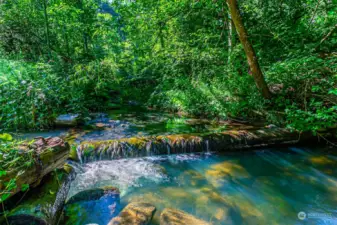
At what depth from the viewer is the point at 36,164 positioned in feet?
7.23


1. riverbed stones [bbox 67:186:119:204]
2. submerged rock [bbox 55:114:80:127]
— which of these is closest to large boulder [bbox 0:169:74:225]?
riverbed stones [bbox 67:186:119:204]

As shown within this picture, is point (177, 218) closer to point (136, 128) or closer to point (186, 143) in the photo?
point (186, 143)

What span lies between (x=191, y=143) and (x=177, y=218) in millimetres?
2635

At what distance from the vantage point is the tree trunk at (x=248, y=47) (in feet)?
14.1

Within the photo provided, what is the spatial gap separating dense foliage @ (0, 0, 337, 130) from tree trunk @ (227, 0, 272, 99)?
395 millimetres

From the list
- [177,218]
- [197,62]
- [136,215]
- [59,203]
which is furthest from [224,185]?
[197,62]

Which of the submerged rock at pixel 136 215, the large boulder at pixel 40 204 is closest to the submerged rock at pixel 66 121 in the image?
the large boulder at pixel 40 204

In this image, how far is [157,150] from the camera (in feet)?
15.8

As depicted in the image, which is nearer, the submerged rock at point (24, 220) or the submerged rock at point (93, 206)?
the submerged rock at point (24, 220)

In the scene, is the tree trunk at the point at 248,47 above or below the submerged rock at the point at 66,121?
above

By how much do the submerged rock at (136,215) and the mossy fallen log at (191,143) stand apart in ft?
6.97

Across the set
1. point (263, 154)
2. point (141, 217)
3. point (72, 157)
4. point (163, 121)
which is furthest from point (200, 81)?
point (141, 217)

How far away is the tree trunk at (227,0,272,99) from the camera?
4.31m

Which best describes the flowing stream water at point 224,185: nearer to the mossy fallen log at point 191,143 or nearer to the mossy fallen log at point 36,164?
the mossy fallen log at point 191,143
